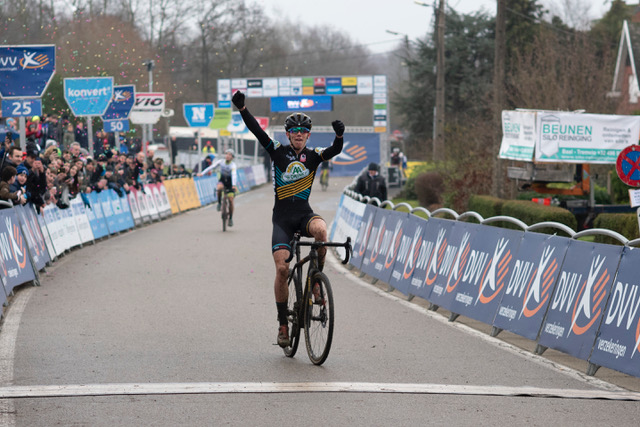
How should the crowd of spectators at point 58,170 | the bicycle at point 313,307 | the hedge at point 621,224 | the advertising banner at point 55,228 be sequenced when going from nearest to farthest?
the bicycle at point 313,307
the crowd of spectators at point 58,170
the hedge at point 621,224
the advertising banner at point 55,228

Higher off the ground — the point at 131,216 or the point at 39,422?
the point at 39,422

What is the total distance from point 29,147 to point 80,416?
1137 centimetres

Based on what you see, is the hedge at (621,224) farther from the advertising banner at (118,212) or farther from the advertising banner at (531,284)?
the advertising banner at (118,212)

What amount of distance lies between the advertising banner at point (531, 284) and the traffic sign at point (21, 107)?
1011 cm

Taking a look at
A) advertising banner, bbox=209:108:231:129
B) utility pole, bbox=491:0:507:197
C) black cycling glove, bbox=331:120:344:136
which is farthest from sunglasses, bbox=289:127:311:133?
advertising banner, bbox=209:108:231:129

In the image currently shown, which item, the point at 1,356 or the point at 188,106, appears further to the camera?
the point at 188,106

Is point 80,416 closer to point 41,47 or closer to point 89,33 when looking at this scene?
point 41,47

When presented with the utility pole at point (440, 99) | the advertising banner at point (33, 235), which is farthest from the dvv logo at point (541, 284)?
the utility pole at point (440, 99)

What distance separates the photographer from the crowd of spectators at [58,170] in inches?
615

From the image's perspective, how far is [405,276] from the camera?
13.6 m

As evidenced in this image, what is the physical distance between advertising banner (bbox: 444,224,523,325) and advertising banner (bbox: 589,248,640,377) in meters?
2.03

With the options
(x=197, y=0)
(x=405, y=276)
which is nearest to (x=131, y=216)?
(x=405, y=276)

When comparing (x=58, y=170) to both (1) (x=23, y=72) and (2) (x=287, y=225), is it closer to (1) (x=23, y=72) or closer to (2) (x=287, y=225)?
(1) (x=23, y=72)

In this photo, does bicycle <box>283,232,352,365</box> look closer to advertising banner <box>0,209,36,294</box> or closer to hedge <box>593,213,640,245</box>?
advertising banner <box>0,209,36,294</box>
